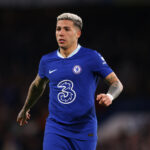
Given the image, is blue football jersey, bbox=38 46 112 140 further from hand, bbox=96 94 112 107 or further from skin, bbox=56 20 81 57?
hand, bbox=96 94 112 107

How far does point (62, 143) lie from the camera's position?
14.4 feet

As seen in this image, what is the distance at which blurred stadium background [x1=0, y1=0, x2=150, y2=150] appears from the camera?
9.61 m

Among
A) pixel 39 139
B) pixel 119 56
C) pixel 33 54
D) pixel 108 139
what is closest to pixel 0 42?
pixel 33 54

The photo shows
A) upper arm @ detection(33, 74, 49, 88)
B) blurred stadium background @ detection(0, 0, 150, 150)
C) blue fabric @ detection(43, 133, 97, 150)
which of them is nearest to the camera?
blue fabric @ detection(43, 133, 97, 150)

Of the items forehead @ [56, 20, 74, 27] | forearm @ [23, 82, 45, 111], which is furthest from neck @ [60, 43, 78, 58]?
forearm @ [23, 82, 45, 111]

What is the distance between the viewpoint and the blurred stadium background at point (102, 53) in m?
9.61

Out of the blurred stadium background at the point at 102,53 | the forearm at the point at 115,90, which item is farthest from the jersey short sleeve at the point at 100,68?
the blurred stadium background at the point at 102,53

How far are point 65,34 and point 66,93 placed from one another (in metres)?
0.64

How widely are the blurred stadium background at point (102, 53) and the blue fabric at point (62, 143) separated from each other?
4628 mm

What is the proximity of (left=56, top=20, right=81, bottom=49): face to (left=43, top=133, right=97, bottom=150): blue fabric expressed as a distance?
0.98m

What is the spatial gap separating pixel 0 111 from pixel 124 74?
12.5 feet

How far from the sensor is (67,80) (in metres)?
4.46

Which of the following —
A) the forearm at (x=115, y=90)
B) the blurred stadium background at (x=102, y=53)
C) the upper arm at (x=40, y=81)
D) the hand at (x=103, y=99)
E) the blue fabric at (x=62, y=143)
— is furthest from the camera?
the blurred stadium background at (x=102, y=53)

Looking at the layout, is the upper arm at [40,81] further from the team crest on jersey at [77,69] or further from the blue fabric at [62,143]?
the blue fabric at [62,143]
